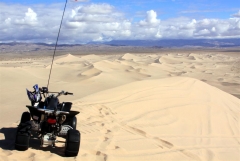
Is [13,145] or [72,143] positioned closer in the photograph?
[72,143]

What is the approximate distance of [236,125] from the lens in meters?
9.63

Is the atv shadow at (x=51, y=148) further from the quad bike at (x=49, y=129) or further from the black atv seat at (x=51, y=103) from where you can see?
the black atv seat at (x=51, y=103)

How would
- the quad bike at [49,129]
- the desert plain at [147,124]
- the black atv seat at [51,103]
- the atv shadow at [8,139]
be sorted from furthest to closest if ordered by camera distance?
the desert plain at [147,124] → the atv shadow at [8,139] → the black atv seat at [51,103] → the quad bike at [49,129]

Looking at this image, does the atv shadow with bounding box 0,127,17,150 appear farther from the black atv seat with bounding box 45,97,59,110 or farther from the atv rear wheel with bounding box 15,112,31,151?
the black atv seat with bounding box 45,97,59,110

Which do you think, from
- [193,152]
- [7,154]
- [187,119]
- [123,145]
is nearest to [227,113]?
[187,119]

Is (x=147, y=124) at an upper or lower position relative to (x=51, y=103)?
lower

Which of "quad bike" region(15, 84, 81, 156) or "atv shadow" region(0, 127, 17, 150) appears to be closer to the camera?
"quad bike" region(15, 84, 81, 156)

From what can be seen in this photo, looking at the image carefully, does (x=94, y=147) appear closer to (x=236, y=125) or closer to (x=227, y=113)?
(x=236, y=125)

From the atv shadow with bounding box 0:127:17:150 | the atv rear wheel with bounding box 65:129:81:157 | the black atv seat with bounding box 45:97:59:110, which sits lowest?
the atv shadow with bounding box 0:127:17:150

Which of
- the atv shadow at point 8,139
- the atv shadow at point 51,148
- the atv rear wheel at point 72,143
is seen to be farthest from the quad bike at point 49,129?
the atv shadow at point 8,139

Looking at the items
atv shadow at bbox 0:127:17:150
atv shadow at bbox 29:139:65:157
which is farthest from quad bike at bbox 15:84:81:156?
atv shadow at bbox 0:127:17:150

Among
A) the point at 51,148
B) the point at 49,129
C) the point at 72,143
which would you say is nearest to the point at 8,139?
the point at 51,148

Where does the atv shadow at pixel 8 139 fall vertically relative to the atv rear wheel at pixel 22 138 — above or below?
below

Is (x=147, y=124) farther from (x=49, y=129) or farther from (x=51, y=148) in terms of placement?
(x=49, y=129)
